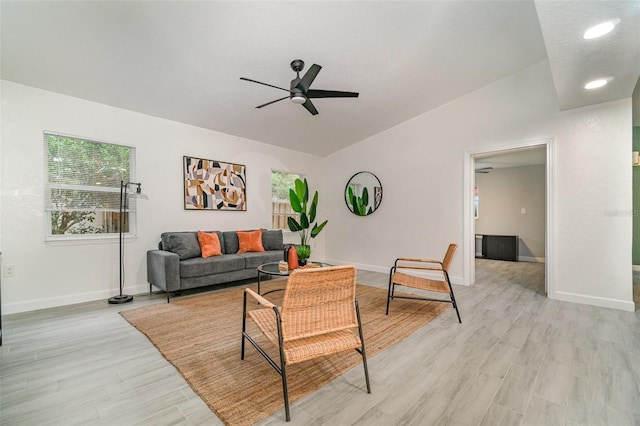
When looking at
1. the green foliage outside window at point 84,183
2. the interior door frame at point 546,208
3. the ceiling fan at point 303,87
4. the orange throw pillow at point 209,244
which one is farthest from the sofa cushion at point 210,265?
the interior door frame at point 546,208

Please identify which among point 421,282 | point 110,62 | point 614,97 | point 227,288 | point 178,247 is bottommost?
point 227,288

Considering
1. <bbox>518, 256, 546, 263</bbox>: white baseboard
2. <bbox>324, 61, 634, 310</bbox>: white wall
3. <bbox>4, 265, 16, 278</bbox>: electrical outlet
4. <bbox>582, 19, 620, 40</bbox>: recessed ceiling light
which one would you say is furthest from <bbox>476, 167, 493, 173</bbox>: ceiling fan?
<bbox>4, 265, 16, 278</bbox>: electrical outlet

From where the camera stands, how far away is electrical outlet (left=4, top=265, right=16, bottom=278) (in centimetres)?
323

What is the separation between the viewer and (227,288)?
4.44m

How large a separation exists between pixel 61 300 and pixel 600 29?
614 centimetres

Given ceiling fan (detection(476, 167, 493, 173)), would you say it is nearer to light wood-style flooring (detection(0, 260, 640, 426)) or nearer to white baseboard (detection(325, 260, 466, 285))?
white baseboard (detection(325, 260, 466, 285))

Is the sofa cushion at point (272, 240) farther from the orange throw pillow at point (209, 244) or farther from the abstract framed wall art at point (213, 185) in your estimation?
the orange throw pillow at point (209, 244)

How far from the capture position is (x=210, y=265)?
404 cm

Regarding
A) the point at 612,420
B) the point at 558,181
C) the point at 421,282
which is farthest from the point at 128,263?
the point at 558,181

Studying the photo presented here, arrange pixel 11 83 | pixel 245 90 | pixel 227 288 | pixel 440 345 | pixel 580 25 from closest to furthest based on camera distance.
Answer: pixel 580 25 → pixel 440 345 → pixel 11 83 → pixel 245 90 → pixel 227 288

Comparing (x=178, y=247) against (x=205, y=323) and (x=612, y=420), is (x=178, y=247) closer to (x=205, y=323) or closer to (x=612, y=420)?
(x=205, y=323)

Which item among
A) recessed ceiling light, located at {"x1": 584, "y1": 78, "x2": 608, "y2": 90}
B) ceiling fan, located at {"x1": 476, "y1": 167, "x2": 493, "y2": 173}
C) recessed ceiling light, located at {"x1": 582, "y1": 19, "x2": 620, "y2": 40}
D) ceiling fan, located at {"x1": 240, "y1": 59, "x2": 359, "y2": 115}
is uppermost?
recessed ceiling light, located at {"x1": 584, "y1": 78, "x2": 608, "y2": 90}

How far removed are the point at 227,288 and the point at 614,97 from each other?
18.9 ft

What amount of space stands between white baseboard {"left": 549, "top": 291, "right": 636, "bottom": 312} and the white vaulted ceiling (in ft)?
8.26
